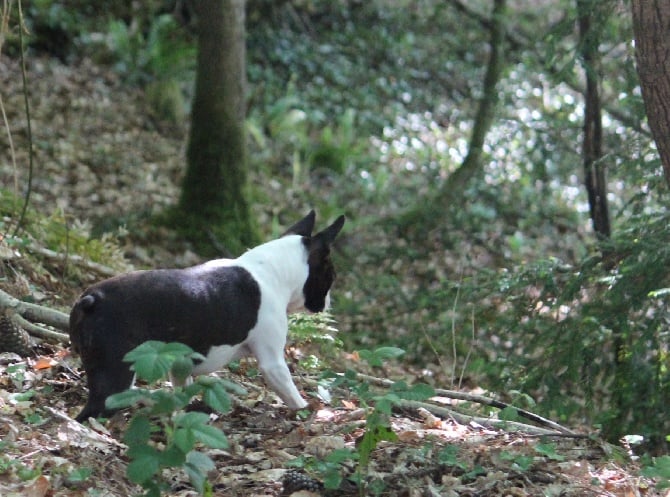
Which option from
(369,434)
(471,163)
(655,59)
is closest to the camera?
(369,434)

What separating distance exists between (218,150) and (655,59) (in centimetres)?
615

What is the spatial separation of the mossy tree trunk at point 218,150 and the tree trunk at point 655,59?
5.78m

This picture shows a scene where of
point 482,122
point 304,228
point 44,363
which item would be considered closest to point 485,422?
point 304,228

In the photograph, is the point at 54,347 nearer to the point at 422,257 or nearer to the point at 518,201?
the point at 422,257

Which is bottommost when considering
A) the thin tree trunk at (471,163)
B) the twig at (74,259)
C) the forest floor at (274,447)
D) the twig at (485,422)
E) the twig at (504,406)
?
the forest floor at (274,447)

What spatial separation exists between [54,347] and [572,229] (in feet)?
32.7

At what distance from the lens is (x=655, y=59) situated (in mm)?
5258

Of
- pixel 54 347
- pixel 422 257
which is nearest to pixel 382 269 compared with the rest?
pixel 422 257

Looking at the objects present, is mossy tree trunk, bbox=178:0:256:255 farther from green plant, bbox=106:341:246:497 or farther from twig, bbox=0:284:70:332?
green plant, bbox=106:341:246:497

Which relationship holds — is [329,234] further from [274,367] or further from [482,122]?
[482,122]

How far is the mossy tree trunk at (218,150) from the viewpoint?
34.4 feet

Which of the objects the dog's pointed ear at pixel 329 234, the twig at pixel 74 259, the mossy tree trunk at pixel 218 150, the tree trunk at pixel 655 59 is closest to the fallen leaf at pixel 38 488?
the dog's pointed ear at pixel 329 234

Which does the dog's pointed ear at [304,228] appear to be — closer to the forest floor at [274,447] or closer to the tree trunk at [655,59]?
the forest floor at [274,447]

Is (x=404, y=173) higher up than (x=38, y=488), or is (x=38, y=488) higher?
(x=404, y=173)
